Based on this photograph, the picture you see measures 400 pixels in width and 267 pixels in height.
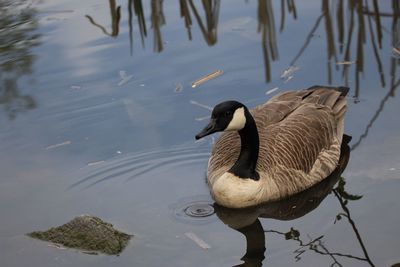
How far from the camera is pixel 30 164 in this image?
8.31m

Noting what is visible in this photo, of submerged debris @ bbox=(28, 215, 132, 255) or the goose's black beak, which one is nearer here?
submerged debris @ bbox=(28, 215, 132, 255)

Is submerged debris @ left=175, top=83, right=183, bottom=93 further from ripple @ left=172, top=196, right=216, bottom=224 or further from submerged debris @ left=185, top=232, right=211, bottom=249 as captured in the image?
submerged debris @ left=185, top=232, right=211, bottom=249

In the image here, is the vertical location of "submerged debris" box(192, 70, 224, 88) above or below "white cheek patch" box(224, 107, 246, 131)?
below

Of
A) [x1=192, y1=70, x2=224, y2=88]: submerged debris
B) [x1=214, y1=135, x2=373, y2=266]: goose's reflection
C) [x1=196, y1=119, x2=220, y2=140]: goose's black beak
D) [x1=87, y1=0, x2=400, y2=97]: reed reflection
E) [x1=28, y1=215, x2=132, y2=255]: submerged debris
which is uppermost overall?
[x1=196, y1=119, x2=220, y2=140]: goose's black beak

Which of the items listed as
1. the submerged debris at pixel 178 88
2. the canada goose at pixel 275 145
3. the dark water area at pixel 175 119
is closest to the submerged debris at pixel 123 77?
the dark water area at pixel 175 119

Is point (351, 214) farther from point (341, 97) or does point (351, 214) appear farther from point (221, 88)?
point (221, 88)

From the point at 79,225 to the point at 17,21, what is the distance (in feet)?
17.0

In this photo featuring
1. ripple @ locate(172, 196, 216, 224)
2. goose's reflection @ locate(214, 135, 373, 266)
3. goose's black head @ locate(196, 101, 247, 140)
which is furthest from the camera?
goose's black head @ locate(196, 101, 247, 140)

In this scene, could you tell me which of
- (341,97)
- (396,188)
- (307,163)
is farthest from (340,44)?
(396,188)

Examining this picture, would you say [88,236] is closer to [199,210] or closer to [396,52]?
[199,210]

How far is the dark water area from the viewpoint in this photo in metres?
6.85

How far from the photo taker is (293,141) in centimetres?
806

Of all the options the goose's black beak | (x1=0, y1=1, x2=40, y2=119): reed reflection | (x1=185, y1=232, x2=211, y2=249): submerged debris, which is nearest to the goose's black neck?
the goose's black beak

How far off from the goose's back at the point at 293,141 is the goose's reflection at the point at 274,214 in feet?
0.29
